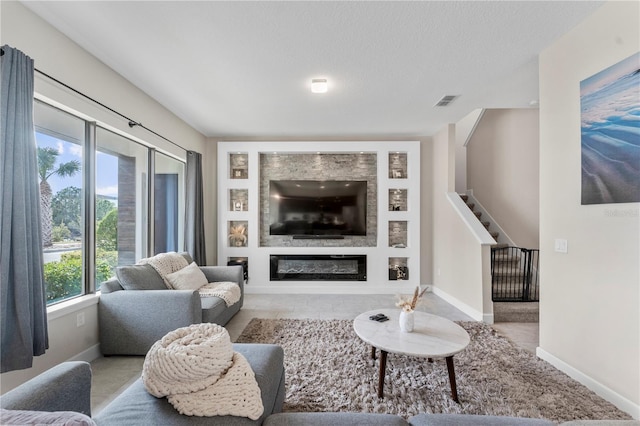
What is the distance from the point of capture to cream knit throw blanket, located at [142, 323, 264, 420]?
1100 mm

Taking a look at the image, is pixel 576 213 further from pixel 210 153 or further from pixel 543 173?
pixel 210 153

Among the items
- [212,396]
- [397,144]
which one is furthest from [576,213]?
[397,144]

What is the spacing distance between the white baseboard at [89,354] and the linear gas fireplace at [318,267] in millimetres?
2620

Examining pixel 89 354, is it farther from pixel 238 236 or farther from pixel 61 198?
pixel 238 236

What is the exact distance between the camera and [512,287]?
412 centimetres

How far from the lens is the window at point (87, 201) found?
2.35m

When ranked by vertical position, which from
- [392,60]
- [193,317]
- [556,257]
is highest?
[392,60]

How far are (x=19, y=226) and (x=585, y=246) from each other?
388 centimetres

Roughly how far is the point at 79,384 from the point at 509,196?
5.93 m

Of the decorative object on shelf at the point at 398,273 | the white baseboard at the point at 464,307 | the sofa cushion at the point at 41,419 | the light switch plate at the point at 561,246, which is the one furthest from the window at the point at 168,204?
the light switch plate at the point at 561,246

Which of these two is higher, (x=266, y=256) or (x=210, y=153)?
(x=210, y=153)

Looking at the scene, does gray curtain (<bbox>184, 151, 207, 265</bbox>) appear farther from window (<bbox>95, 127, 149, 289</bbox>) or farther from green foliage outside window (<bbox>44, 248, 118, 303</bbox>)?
green foliage outside window (<bbox>44, 248, 118, 303</bbox>)

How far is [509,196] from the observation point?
16.4 ft

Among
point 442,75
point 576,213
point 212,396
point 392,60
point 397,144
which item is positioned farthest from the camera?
point 397,144
